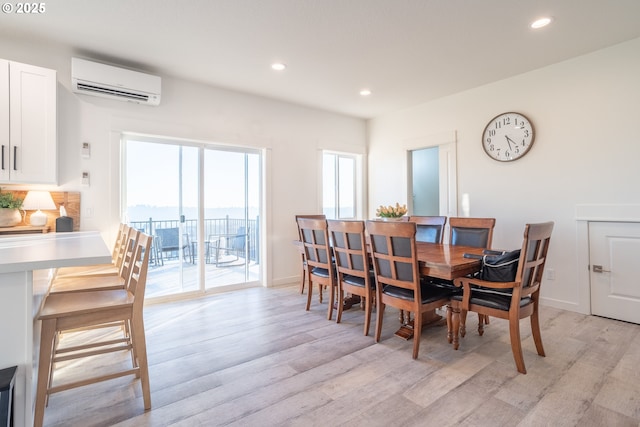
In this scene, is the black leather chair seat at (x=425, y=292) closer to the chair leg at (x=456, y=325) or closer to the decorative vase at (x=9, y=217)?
the chair leg at (x=456, y=325)

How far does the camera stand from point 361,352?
7.98ft

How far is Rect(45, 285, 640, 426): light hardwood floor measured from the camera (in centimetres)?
170

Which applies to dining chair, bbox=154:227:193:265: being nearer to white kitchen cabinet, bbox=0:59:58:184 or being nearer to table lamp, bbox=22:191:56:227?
table lamp, bbox=22:191:56:227

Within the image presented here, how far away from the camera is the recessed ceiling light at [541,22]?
2.59 m

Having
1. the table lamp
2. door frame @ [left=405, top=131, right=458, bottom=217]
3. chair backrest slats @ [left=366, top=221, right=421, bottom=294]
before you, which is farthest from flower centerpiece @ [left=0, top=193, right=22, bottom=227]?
door frame @ [left=405, top=131, right=458, bottom=217]

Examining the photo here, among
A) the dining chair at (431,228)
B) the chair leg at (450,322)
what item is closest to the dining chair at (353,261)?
the chair leg at (450,322)

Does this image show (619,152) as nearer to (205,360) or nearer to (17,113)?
(205,360)

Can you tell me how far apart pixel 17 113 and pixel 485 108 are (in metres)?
4.91

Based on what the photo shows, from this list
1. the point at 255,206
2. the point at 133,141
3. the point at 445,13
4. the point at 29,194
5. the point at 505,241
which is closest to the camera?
the point at 445,13

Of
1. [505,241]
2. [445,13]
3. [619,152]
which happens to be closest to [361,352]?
[505,241]

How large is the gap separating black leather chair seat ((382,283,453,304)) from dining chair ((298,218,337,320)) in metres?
0.66

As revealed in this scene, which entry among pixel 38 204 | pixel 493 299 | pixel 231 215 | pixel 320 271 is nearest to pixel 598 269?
pixel 493 299

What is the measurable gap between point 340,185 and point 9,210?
13.5ft

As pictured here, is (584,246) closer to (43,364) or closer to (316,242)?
(316,242)
